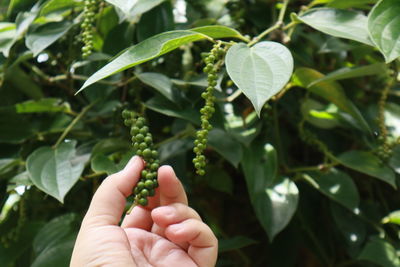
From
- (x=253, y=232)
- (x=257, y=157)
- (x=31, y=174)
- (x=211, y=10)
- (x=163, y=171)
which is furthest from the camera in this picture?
(x=253, y=232)

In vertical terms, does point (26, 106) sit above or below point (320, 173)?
above

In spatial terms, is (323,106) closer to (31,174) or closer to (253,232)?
(253,232)

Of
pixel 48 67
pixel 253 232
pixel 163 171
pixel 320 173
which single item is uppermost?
pixel 163 171

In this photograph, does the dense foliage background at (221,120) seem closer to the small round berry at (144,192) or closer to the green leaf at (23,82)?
the green leaf at (23,82)

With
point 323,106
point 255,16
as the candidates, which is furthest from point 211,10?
point 323,106

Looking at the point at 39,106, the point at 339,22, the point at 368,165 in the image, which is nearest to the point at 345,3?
the point at 339,22

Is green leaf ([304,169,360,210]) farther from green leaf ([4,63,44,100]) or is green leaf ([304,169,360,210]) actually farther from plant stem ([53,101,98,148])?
green leaf ([4,63,44,100])

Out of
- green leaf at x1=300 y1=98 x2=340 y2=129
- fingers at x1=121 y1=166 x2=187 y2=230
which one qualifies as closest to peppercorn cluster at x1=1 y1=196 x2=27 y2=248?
fingers at x1=121 y1=166 x2=187 y2=230
